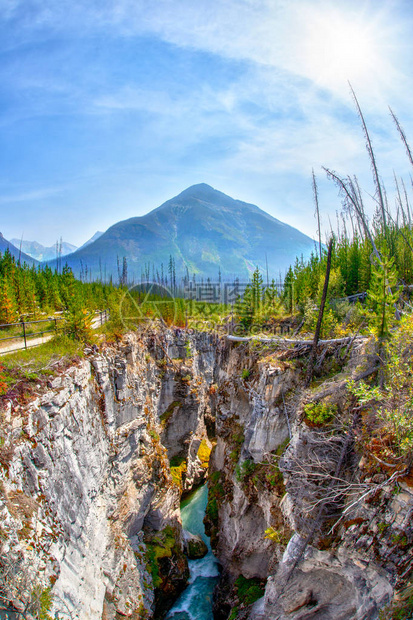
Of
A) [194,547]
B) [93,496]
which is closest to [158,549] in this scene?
[194,547]

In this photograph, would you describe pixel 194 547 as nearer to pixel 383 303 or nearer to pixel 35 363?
pixel 35 363

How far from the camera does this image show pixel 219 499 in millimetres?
25766

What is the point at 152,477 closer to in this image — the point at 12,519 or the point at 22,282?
the point at 12,519

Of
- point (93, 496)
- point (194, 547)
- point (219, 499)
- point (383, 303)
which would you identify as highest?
point (383, 303)

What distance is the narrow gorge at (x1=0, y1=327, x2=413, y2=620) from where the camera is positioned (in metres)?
10.9

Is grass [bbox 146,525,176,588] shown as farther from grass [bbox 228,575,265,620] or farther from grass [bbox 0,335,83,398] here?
grass [bbox 0,335,83,398]

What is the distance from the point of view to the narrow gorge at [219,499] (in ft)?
35.9

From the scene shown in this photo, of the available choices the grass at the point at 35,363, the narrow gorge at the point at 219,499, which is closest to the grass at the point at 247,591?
the narrow gorge at the point at 219,499

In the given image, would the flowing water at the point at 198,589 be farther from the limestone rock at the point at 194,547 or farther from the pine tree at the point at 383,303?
the pine tree at the point at 383,303

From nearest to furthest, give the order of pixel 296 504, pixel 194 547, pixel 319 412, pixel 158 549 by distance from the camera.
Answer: pixel 296 504 < pixel 319 412 < pixel 158 549 < pixel 194 547

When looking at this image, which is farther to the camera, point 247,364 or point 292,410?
point 247,364

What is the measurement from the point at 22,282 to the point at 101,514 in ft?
70.0

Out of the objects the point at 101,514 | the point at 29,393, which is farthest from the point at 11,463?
the point at 101,514

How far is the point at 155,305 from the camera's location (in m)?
42.5
